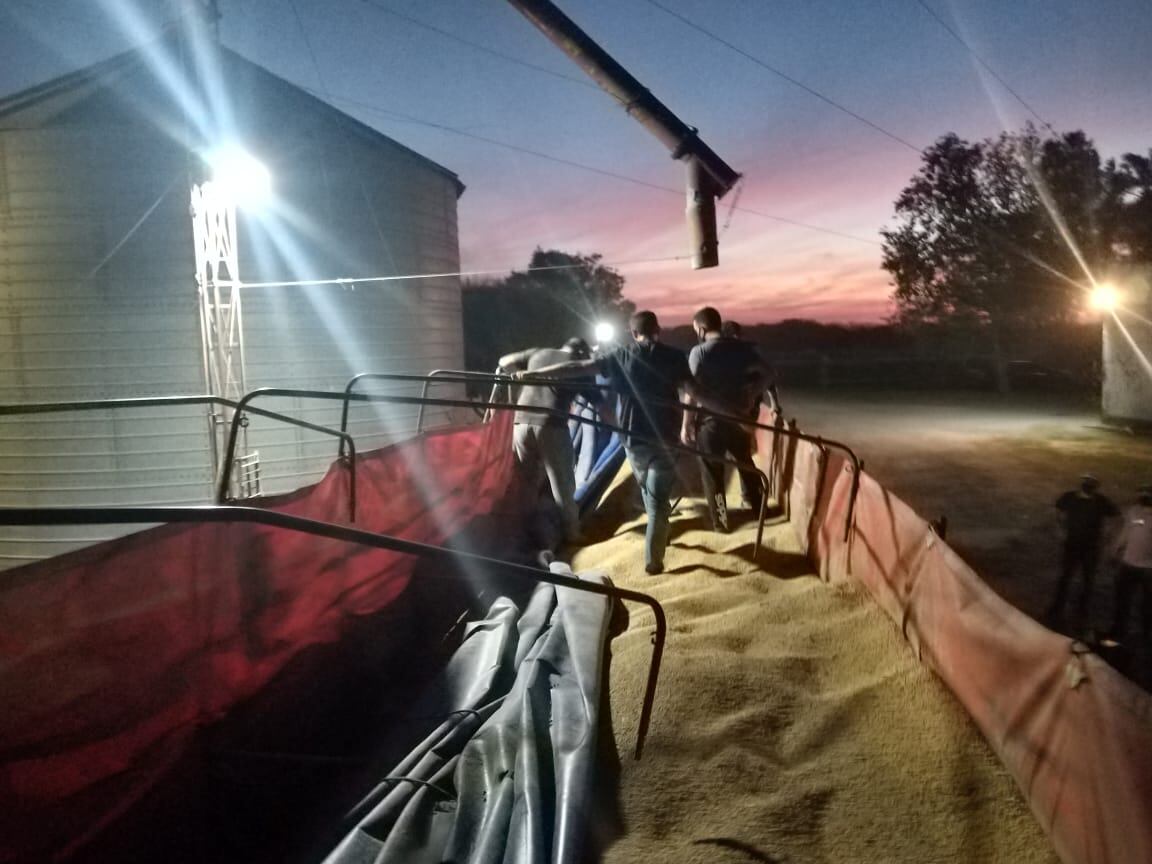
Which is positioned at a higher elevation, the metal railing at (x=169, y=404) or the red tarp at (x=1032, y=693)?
the metal railing at (x=169, y=404)

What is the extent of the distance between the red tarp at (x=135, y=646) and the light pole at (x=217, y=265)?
6.51m

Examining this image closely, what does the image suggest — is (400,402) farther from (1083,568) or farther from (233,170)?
(233,170)

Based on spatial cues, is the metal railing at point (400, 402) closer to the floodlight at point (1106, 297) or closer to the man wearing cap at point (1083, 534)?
the man wearing cap at point (1083, 534)

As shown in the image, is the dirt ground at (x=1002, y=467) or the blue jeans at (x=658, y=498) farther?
the dirt ground at (x=1002, y=467)

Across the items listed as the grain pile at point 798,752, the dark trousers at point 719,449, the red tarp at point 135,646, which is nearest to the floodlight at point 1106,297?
the dark trousers at point 719,449

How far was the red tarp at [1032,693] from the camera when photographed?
2.02m

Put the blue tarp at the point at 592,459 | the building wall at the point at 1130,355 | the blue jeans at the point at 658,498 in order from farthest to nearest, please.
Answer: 1. the building wall at the point at 1130,355
2. the blue tarp at the point at 592,459
3. the blue jeans at the point at 658,498

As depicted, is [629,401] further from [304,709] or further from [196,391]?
[196,391]

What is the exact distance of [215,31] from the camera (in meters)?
8.56

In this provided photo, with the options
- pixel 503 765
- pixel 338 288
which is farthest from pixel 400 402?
pixel 338 288

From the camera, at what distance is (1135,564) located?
4.75 metres

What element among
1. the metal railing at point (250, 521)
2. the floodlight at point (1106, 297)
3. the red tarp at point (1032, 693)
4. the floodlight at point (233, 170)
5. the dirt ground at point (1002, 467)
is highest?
the floodlight at point (233, 170)

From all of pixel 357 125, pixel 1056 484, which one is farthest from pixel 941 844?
pixel 357 125

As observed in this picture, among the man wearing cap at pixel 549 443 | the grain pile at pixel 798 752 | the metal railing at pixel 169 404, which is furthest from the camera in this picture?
the man wearing cap at pixel 549 443
